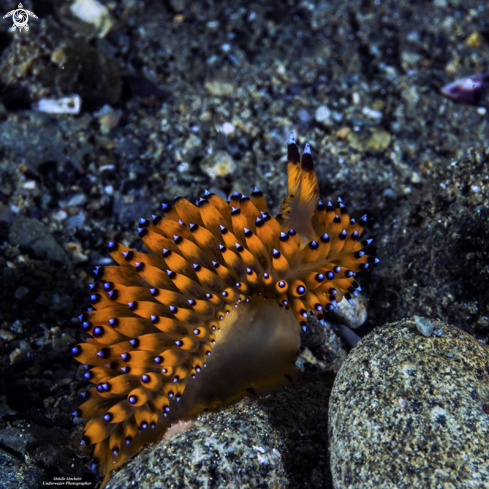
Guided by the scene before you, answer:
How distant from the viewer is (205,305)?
268cm

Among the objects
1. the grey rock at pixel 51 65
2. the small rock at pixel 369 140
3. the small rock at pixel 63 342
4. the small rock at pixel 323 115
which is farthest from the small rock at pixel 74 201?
the small rock at pixel 369 140

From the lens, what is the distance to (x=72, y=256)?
450 cm

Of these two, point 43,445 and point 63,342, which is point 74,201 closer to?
point 63,342

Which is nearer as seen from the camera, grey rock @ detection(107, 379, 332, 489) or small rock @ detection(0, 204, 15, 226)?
grey rock @ detection(107, 379, 332, 489)

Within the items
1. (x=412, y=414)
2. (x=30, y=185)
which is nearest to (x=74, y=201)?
(x=30, y=185)

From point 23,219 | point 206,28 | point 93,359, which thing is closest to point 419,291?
point 93,359

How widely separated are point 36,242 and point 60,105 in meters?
1.77

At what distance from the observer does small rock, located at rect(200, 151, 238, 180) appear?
5.02m

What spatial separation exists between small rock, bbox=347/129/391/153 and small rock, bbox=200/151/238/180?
1.43m

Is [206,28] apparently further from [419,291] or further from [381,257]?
[419,291]

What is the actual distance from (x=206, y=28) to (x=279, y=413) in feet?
16.7

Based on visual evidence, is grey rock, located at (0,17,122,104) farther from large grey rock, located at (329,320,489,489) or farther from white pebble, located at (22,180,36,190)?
large grey rock, located at (329,320,489,489)

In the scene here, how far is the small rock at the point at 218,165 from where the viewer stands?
5.02 metres

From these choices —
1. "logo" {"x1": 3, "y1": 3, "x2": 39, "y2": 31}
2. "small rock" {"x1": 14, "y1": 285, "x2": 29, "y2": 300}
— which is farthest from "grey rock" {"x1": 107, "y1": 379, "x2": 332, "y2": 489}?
"logo" {"x1": 3, "y1": 3, "x2": 39, "y2": 31}
